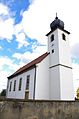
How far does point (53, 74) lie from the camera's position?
17.3 meters

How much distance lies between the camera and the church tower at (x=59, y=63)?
53.1ft

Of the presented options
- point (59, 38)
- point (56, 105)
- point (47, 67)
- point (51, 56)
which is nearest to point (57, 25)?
point (59, 38)

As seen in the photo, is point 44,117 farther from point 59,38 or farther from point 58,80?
point 59,38

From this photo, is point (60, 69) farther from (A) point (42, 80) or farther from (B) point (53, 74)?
(A) point (42, 80)

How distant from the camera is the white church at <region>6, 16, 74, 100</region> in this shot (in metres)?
16.3

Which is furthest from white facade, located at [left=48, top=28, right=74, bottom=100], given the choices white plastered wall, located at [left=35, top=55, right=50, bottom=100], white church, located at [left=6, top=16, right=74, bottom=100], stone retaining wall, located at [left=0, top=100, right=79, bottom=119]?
stone retaining wall, located at [left=0, top=100, right=79, bottom=119]

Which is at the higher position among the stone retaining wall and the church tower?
the church tower

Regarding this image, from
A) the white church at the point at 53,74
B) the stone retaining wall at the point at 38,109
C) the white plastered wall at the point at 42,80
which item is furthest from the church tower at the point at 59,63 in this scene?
the stone retaining wall at the point at 38,109

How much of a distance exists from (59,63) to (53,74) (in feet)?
5.54

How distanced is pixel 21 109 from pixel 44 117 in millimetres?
1573

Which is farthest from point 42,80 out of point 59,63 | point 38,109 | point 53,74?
point 38,109

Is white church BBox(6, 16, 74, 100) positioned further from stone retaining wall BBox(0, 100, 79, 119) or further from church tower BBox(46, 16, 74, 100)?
stone retaining wall BBox(0, 100, 79, 119)

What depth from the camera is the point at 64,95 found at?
15922 mm

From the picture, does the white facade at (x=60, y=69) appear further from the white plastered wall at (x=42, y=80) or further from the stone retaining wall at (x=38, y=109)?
the stone retaining wall at (x=38, y=109)
